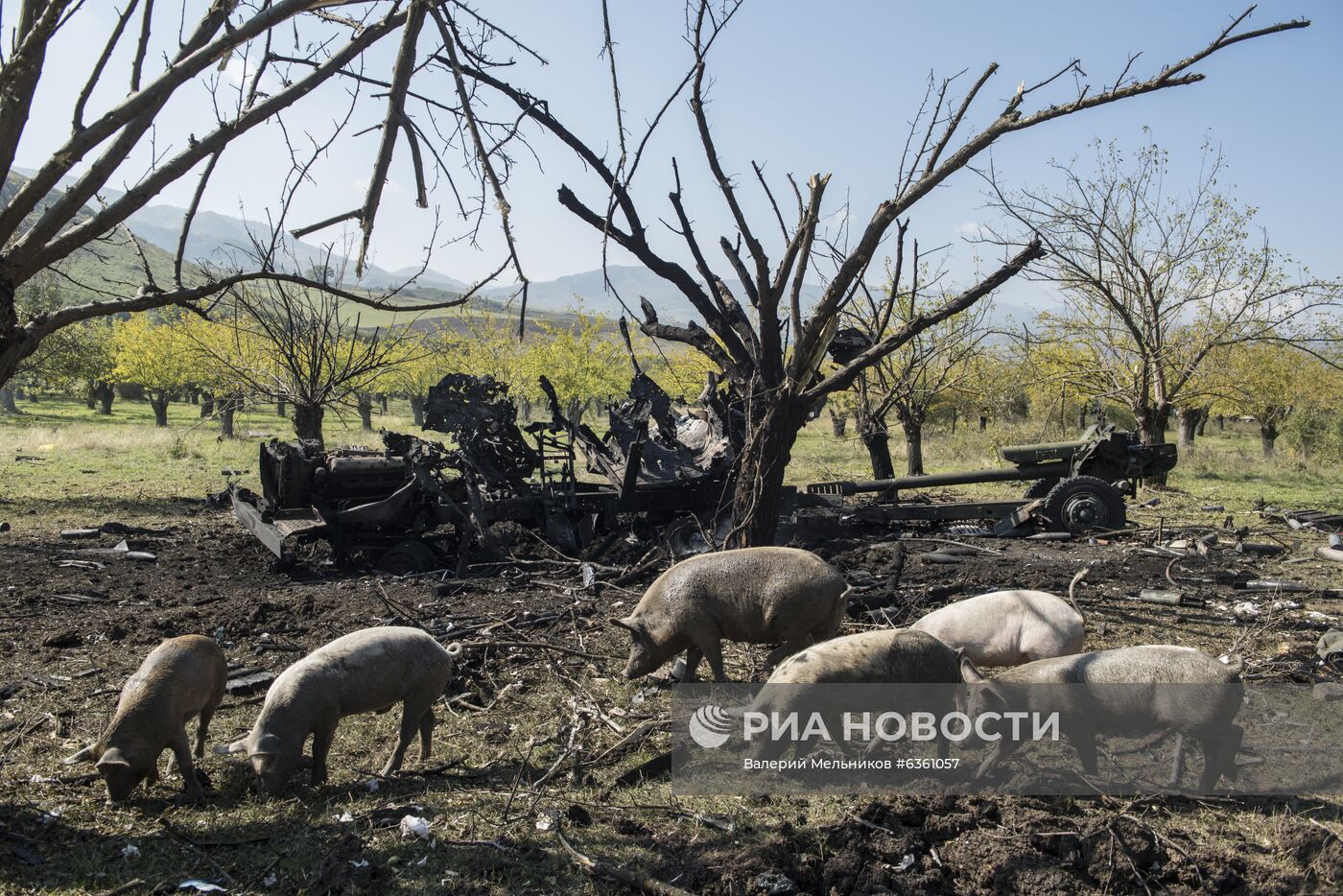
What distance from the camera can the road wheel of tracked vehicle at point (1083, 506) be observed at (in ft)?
40.4

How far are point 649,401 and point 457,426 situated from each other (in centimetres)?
244

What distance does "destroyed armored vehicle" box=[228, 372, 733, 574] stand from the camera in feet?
35.5

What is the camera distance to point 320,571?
10.8 metres

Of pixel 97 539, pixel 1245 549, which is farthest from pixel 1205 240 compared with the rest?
pixel 97 539

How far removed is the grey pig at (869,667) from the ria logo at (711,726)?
36 cm

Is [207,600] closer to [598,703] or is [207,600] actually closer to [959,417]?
[598,703]

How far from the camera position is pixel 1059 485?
41.0ft

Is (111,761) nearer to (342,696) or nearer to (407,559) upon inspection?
(342,696)

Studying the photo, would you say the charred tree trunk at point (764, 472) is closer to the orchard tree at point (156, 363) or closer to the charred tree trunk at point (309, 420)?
the charred tree trunk at point (309, 420)

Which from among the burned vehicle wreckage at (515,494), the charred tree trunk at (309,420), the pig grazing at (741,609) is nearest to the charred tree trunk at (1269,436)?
the burned vehicle wreckage at (515,494)

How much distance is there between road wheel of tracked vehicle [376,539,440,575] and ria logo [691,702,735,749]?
238 inches

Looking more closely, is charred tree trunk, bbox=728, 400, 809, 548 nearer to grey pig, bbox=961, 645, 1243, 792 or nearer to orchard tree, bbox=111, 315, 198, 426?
grey pig, bbox=961, 645, 1243, 792

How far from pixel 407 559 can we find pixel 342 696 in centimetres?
593

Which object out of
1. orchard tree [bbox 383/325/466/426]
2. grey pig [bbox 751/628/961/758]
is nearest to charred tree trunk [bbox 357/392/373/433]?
orchard tree [bbox 383/325/466/426]
